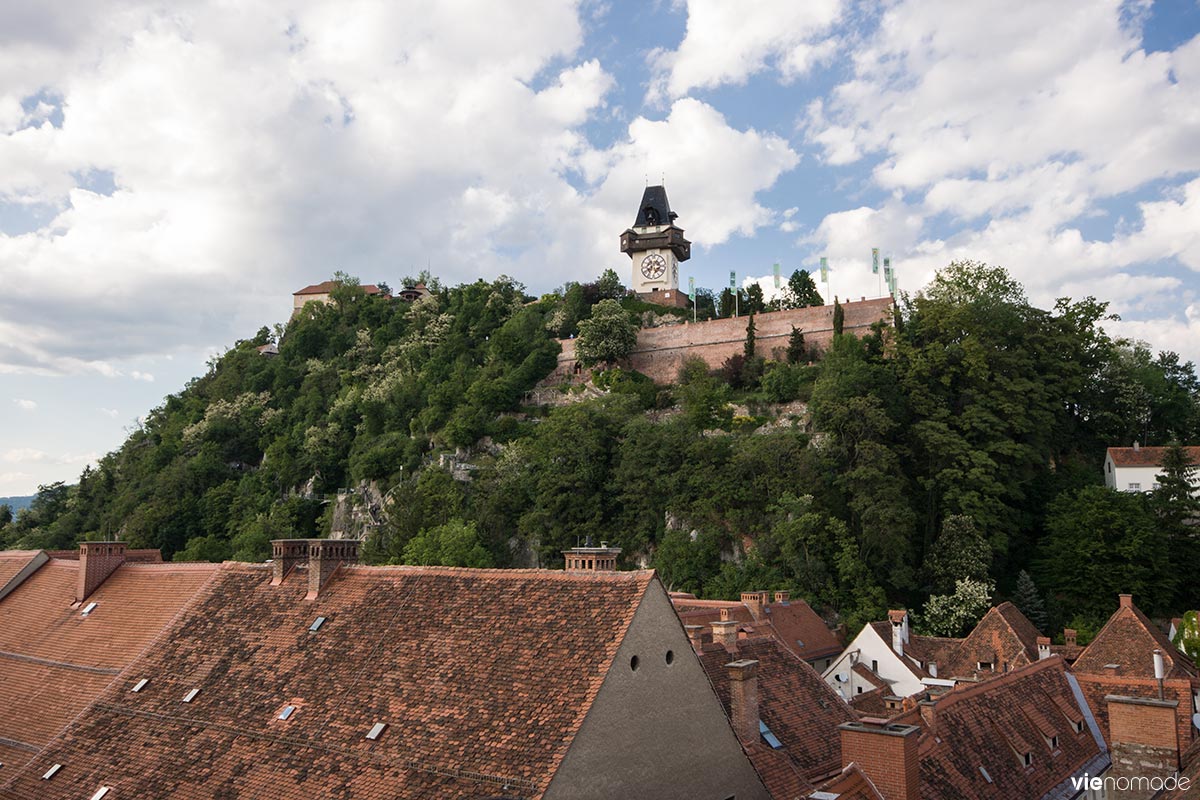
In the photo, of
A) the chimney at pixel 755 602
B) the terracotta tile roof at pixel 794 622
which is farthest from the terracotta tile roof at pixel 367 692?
the chimney at pixel 755 602

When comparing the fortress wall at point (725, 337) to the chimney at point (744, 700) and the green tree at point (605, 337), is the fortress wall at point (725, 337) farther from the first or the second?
the chimney at point (744, 700)

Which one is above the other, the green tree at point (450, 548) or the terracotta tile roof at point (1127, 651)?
the green tree at point (450, 548)

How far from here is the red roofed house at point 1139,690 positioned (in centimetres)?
1356

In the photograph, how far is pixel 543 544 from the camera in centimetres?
5172

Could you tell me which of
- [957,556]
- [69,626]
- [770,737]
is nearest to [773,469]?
[957,556]

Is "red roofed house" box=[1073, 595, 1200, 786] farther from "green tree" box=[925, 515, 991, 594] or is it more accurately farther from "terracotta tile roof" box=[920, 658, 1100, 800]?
A: "green tree" box=[925, 515, 991, 594]

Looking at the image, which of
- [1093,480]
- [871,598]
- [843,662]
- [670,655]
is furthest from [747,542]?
[670,655]

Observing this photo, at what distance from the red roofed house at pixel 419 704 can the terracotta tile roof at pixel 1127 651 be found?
1860 cm

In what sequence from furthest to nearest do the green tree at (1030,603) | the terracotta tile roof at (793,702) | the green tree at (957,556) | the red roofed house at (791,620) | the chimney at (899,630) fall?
the green tree at (957,556) → the green tree at (1030,603) → the chimney at (899,630) → the red roofed house at (791,620) → the terracotta tile roof at (793,702)

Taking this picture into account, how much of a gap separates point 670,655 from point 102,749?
1084 centimetres

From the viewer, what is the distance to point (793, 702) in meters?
18.5

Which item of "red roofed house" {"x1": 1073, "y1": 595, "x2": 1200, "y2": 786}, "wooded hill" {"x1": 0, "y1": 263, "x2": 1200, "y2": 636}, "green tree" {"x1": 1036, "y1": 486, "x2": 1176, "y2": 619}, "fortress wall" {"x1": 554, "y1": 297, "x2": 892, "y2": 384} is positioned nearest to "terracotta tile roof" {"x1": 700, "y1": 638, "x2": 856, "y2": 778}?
"red roofed house" {"x1": 1073, "y1": 595, "x2": 1200, "y2": 786}

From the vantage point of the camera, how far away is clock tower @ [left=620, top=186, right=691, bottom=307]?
75.4 m

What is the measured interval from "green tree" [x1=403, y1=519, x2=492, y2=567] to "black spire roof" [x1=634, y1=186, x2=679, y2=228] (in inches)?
1514
